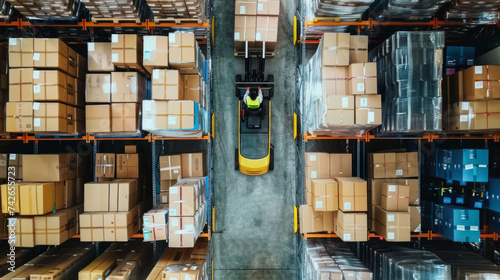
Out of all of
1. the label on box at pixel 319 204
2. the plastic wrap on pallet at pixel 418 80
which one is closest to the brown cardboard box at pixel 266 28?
the plastic wrap on pallet at pixel 418 80

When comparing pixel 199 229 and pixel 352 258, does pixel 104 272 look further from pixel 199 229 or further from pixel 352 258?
pixel 352 258

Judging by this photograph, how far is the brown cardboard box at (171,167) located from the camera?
492cm

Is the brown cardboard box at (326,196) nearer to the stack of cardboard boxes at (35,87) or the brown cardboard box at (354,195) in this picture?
the brown cardboard box at (354,195)

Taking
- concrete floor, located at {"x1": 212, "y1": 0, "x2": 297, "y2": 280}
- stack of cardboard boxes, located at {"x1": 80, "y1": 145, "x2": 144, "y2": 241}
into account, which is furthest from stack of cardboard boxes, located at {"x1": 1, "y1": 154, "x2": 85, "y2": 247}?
concrete floor, located at {"x1": 212, "y1": 0, "x2": 297, "y2": 280}

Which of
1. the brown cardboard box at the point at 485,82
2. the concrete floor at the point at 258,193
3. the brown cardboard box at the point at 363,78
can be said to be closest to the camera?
the brown cardboard box at the point at 363,78

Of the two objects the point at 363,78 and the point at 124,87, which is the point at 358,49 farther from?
the point at 124,87

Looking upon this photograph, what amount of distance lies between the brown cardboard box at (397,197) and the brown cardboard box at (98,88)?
430 cm

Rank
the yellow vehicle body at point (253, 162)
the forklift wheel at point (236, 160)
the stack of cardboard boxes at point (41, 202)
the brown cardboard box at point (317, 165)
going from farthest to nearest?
the forklift wheel at point (236, 160) → the yellow vehicle body at point (253, 162) → the brown cardboard box at point (317, 165) → the stack of cardboard boxes at point (41, 202)

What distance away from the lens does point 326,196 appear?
4.37m

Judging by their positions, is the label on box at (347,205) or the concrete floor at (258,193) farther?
the concrete floor at (258,193)

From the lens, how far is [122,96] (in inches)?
174

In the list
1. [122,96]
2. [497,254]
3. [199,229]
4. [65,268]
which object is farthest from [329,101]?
[65,268]

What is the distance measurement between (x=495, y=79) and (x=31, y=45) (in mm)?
6310

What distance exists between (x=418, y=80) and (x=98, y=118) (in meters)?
4.48
